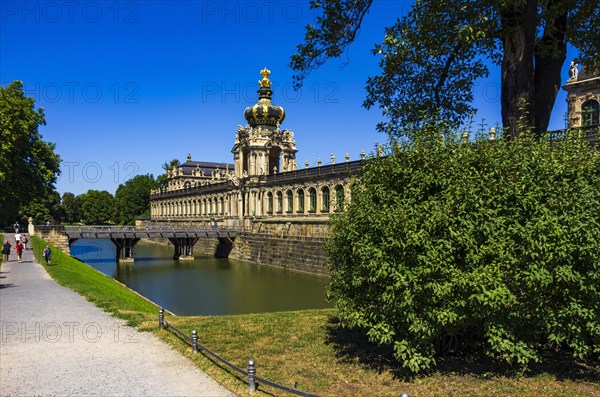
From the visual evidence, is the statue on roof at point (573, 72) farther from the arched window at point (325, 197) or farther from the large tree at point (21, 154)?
the large tree at point (21, 154)

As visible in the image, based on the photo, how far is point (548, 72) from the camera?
11.1 m

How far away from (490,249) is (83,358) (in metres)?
9.19

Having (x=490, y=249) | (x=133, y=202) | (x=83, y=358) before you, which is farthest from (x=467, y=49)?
(x=133, y=202)

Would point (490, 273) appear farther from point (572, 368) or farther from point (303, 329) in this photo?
point (303, 329)

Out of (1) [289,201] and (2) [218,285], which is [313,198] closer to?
(1) [289,201]

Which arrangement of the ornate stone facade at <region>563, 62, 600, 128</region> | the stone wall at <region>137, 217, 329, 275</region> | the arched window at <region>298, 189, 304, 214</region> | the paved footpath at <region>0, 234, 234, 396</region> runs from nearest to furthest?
the paved footpath at <region>0, 234, 234, 396</region>
the stone wall at <region>137, 217, 329, 275</region>
the ornate stone facade at <region>563, 62, 600, 128</region>
the arched window at <region>298, 189, 304, 214</region>

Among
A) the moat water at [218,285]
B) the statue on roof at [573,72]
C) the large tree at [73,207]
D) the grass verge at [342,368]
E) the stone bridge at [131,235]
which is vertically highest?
the statue on roof at [573,72]

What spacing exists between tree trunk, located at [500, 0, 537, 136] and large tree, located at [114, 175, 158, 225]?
358ft

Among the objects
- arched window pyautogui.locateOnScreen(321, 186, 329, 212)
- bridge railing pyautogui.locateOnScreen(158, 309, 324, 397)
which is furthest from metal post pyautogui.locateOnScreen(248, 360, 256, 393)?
arched window pyautogui.locateOnScreen(321, 186, 329, 212)

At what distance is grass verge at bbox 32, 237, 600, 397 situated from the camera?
334 inches

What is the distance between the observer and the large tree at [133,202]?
110438 mm

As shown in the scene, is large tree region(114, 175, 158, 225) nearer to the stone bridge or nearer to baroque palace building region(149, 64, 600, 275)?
baroque palace building region(149, 64, 600, 275)

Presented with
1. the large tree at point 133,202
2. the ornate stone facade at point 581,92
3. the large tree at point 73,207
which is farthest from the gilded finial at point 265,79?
the large tree at point 73,207

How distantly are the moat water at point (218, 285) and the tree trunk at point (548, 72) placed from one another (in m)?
15.8
